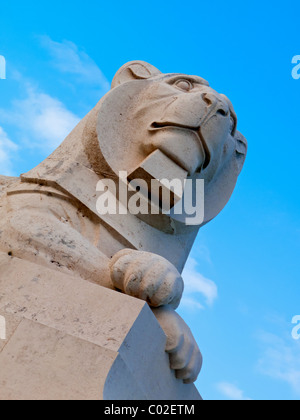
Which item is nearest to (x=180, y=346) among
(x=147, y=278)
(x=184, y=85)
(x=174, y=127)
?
(x=147, y=278)

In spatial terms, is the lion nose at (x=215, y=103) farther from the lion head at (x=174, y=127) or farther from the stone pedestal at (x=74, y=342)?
the stone pedestal at (x=74, y=342)

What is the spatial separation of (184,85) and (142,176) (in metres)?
1.03

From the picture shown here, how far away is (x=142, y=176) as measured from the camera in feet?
10.8

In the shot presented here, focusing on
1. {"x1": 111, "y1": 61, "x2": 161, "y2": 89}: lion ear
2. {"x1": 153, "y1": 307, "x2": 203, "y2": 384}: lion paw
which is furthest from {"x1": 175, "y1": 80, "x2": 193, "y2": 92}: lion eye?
{"x1": 153, "y1": 307, "x2": 203, "y2": 384}: lion paw

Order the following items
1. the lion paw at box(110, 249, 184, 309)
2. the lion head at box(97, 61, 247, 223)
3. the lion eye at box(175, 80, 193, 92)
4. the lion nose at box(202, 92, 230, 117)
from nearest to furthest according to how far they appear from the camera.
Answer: the lion paw at box(110, 249, 184, 309) < the lion head at box(97, 61, 247, 223) < the lion nose at box(202, 92, 230, 117) < the lion eye at box(175, 80, 193, 92)

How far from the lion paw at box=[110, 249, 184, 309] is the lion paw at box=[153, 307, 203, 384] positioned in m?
0.08

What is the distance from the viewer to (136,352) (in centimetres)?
219

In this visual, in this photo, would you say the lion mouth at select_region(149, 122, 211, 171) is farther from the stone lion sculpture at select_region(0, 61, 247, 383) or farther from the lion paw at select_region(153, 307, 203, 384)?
the lion paw at select_region(153, 307, 203, 384)

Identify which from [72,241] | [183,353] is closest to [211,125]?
[72,241]

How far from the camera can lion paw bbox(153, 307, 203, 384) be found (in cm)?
246

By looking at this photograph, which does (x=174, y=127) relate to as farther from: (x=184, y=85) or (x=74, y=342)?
(x=74, y=342)

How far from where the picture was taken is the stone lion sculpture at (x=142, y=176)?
254 cm

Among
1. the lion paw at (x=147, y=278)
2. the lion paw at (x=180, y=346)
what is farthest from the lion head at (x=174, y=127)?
the lion paw at (x=180, y=346)

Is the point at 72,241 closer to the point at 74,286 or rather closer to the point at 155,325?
the point at 74,286
